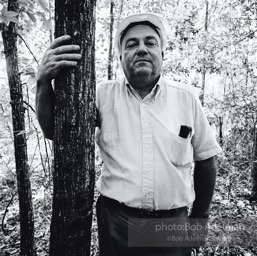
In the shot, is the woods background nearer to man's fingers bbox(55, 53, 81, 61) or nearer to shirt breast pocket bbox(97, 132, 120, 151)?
shirt breast pocket bbox(97, 132, 120, 151)

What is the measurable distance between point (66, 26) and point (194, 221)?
77.1 inches

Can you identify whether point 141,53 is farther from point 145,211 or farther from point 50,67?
point 145,211

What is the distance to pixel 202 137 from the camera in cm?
201

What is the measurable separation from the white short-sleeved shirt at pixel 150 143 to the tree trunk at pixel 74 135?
290mm

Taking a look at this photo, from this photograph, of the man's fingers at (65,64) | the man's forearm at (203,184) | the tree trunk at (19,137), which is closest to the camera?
the man's fingers at (65,64)

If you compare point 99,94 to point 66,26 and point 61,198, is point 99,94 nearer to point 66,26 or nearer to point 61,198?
point 66,26

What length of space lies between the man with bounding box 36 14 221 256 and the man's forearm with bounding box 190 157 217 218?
16 millimetres

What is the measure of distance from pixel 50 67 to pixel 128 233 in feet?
4.36

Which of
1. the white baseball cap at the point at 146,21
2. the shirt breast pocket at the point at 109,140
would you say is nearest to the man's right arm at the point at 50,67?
the shirt breast pocket at the point at 109,140

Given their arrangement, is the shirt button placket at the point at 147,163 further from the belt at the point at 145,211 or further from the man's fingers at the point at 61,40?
the man's fingers at the point at 61,40

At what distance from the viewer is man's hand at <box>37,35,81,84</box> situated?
143cm

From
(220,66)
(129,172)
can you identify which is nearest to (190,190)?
(129,172)

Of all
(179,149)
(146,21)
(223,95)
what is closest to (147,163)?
(179,149)

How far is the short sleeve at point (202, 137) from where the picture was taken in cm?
198
